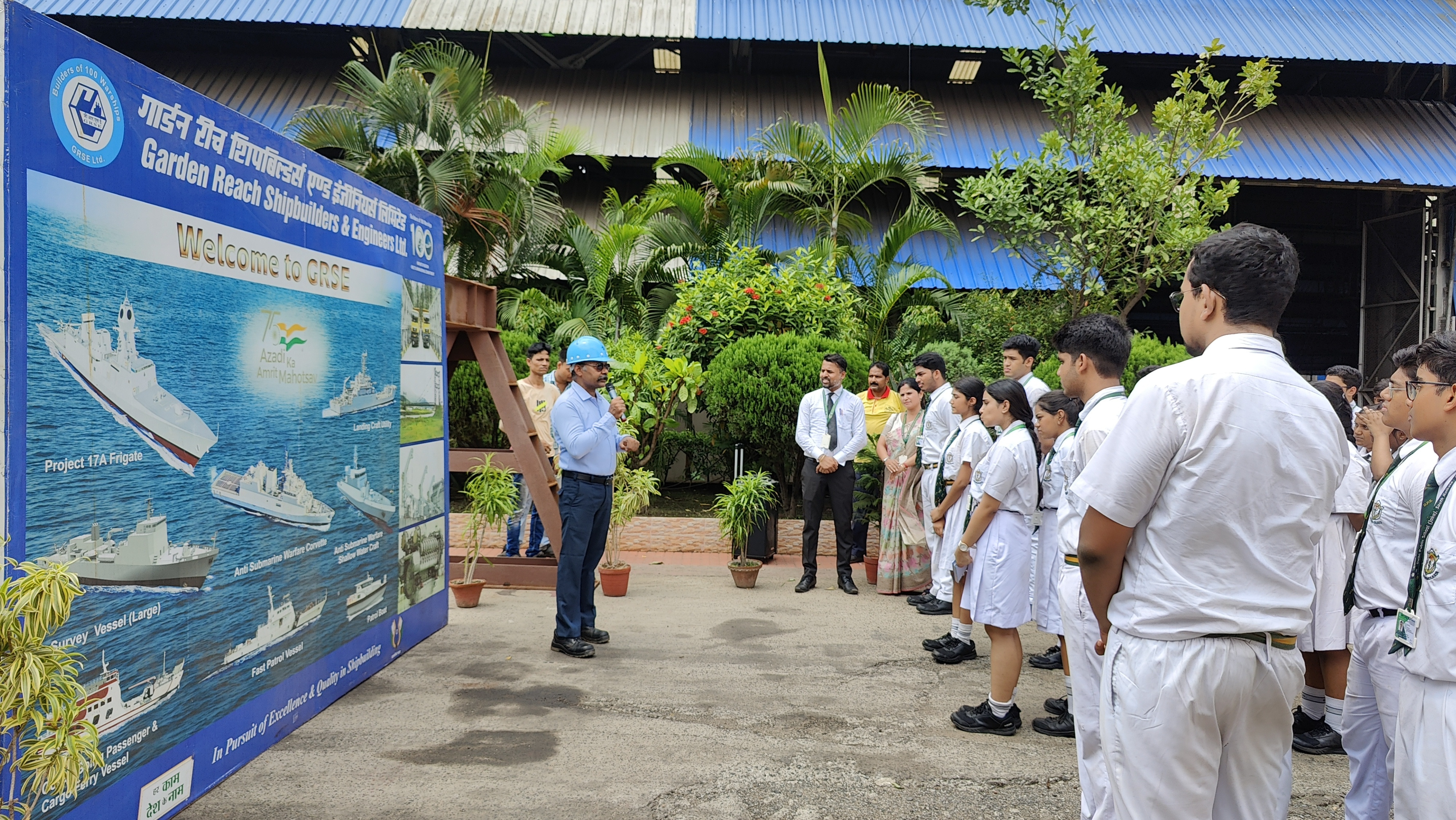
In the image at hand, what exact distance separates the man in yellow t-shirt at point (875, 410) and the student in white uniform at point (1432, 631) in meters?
6.39

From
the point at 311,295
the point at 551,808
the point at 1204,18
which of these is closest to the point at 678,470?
the point at 311,295

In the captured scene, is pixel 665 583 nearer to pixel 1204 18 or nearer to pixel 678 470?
pixel 678 470

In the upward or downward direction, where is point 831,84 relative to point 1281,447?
upward

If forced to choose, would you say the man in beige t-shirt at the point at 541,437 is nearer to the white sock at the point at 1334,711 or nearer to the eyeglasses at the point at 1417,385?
the white sock at the point at 1334,711

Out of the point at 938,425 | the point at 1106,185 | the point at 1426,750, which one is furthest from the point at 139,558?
the point at 1106,185

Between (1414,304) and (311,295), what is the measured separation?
60.7 ft

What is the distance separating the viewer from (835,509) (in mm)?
8914

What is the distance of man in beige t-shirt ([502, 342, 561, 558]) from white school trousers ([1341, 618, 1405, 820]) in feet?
22.0

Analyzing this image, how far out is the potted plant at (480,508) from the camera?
25.9 ft

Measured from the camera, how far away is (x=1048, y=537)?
6.09 m

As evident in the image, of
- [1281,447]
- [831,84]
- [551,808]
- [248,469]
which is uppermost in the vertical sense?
[831,84]

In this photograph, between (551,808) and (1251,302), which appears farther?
(551,808)

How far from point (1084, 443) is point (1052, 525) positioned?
2.32 meters

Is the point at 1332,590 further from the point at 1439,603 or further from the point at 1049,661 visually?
the point at 1439,603
